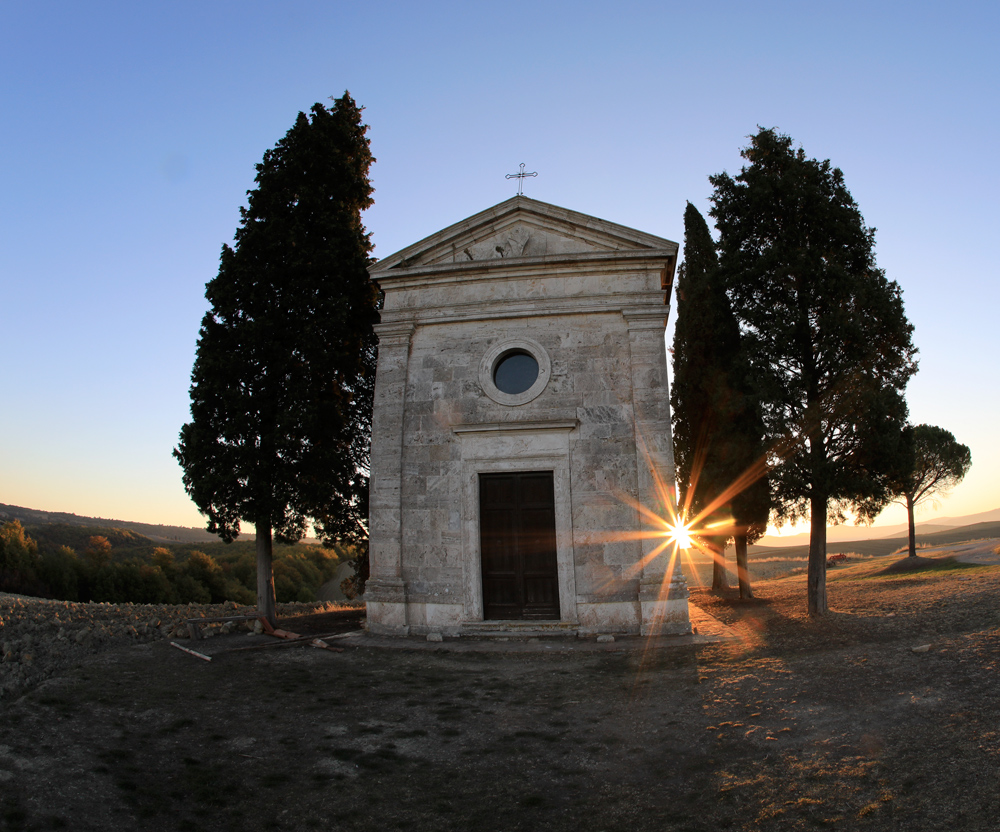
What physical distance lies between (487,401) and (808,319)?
5.86m

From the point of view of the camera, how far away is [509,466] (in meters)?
10.8

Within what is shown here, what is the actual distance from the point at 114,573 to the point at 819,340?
3054 centimetres

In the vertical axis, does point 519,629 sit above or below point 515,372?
below

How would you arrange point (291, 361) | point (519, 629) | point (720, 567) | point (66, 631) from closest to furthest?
point (66, 631) → point (519, 629) → point (291, 361) → point (720, 567)

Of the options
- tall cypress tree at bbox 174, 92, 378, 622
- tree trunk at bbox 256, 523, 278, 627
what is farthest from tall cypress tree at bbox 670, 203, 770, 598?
tree trunk at bbox 256, 523, 278, 627

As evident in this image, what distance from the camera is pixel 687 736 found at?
5316 millimetres

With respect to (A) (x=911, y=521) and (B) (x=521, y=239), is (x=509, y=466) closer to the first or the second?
(B) (x=521, y=239)

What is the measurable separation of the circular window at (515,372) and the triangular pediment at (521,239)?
185 centimetres

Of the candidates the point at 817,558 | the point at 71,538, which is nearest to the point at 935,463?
the point at 817,558

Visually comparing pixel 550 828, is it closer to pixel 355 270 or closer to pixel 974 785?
pixel 974 785

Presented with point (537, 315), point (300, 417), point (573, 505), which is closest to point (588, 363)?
point (537, 315)

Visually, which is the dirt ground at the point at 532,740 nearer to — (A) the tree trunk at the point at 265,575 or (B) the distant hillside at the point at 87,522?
(A) the tree trunk at the point at 265,575

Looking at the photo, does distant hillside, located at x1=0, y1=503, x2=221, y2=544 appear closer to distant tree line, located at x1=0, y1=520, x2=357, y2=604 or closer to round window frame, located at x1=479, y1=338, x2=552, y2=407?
distant tree line, located at x1=0, y1=520, x2=357, y2=604

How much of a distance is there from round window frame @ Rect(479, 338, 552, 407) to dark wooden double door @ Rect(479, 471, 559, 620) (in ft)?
4.47
